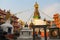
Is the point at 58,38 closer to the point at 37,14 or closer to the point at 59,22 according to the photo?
the point at 37,14

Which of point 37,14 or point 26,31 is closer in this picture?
point 26,31

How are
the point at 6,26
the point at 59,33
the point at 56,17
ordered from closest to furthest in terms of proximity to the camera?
the point at 59,33 < the point at 6,26 < the point at 56,17

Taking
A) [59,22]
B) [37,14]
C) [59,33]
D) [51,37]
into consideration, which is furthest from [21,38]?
[59,22]

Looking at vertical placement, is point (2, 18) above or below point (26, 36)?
above

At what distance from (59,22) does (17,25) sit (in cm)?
1699

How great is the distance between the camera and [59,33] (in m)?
24.9

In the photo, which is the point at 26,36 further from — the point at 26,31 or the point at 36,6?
the point at 36,6

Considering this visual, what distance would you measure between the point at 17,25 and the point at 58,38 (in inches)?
1433

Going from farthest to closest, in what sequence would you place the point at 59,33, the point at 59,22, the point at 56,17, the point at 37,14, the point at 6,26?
the point at 56,17 → the point at 59,22 → the point at 37,14 → the point at 6,26 → the point at 59,33

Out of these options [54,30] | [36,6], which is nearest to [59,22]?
[36,6]

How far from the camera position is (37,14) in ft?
156

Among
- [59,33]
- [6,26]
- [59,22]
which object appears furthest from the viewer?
[59,22]

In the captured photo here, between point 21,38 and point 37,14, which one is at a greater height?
point 37,14

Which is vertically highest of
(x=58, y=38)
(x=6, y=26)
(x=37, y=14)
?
(x=37, y=14)
